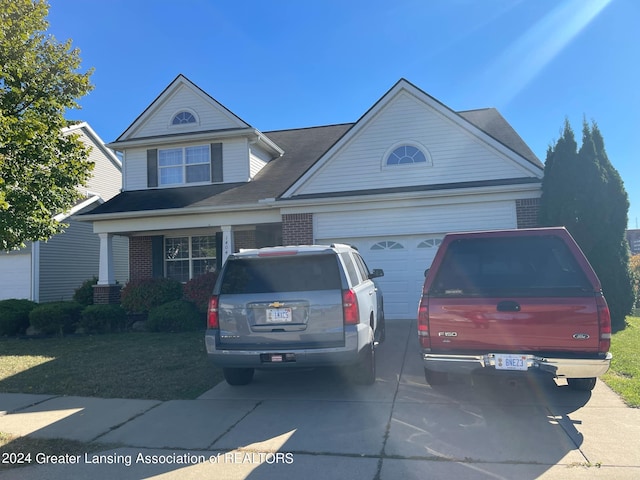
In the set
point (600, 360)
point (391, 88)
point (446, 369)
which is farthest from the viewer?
point (391, 88)

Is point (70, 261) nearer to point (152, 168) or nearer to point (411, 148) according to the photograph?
point (152, 168)

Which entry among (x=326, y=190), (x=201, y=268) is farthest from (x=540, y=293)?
(x=201, y=268)

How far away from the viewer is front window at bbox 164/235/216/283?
1491 cm

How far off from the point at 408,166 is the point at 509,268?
6.62 meters

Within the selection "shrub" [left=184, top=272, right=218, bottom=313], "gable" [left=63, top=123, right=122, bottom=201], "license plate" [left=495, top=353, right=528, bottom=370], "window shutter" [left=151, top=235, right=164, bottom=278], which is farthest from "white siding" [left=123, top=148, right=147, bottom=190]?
"license plate" [left=495, top=353, right=528, bottom=370]

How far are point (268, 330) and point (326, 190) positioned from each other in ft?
23.5

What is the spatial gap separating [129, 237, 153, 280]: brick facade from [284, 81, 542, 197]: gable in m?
5.87

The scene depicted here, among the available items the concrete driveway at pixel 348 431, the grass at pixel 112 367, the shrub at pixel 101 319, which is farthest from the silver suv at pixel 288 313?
the shrub at pixel 101 319

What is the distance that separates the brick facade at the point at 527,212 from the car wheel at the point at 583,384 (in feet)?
18.9

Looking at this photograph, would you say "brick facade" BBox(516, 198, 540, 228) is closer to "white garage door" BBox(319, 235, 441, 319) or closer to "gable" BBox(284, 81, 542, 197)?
"gable" BBox(284, 81, 542, 197)

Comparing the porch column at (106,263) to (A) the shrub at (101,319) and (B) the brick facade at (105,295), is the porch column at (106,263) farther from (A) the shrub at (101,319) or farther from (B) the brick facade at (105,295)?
(A) the shrub at (101,319)

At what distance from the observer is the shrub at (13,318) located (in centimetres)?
1213

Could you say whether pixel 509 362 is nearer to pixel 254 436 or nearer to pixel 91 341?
pixel 254 436

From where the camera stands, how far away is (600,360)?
4426mm
